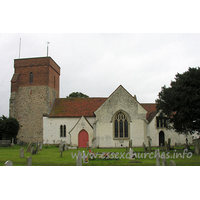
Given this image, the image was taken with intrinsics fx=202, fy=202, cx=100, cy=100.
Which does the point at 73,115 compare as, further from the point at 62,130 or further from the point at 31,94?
the point at 31,94

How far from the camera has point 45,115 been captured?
33531mm

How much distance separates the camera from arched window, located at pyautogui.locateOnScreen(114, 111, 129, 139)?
28.2 meters

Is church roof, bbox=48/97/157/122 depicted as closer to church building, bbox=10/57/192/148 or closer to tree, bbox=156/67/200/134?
church building, bbox=10/57/192/148

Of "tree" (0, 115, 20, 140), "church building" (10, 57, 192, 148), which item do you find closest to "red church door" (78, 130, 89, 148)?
"church building" (10, 57, 192, 148)

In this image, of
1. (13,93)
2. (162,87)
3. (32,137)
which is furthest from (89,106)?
(162,87)

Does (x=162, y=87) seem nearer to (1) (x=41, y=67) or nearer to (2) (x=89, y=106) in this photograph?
(2) (x=89, y=106)

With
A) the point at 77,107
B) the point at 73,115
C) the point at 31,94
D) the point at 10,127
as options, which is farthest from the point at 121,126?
the point at 10,127

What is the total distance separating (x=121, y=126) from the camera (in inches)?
1117

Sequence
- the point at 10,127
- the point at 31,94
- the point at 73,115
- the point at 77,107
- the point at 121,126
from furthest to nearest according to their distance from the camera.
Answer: the point at 31,94 < the point at 77,107 < the point at 73,115 < the point at 10,127 < the point at 121,126

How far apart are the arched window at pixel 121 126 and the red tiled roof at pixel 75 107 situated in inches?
233

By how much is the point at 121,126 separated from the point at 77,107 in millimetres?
9748

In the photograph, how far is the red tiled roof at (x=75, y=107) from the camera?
33.7 metres

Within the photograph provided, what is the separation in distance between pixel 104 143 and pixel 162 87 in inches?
460

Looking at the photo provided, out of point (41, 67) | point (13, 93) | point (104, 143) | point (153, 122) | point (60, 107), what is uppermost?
point (41, 67)
